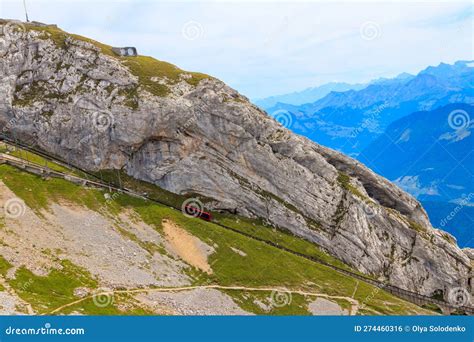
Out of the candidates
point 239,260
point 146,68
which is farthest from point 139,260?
point 146,68

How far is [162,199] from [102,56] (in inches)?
2404

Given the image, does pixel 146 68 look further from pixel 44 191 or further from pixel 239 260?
pixel 239 260

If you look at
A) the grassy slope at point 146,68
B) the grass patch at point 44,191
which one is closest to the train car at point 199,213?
the grass patch at point 44,191

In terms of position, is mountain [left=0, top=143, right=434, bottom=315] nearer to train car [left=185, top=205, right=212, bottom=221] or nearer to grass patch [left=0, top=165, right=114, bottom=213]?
grass patch [left=0, top=165, right=114, bottom=213]

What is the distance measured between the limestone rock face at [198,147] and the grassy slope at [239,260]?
15137 mm

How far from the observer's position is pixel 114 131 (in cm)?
14450

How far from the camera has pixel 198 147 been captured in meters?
148

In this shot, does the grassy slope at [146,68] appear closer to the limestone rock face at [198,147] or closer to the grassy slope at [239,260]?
the limestone rock face at [198,147]

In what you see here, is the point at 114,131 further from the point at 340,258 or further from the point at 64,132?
the point at 340,258

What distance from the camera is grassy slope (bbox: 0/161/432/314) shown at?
11325cm

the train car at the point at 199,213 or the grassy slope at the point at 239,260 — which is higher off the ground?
the train car at the point at 199,213

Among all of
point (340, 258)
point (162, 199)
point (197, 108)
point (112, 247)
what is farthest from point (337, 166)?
point (112, 247)

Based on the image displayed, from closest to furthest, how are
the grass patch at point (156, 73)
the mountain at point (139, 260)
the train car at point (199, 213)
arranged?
the mountain at point (139, 260), the train car at point (199, 213), the grass patch at point (156, 73)

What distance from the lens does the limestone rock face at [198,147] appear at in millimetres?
Answer: 143250
